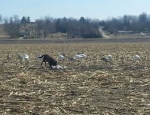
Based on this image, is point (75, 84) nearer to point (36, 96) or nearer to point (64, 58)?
point (36, 96)

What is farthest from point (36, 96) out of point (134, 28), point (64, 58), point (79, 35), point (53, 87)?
point (134, 28)

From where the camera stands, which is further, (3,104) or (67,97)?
(67,97)

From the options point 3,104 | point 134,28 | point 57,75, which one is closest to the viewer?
point 3,104

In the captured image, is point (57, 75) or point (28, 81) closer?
point (28, 81)

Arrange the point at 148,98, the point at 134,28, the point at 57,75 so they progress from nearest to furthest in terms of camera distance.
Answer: the point at 148,98 → the point at 57,75 → the point at 134,28

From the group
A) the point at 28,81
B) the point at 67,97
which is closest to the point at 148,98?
the point at 67,97

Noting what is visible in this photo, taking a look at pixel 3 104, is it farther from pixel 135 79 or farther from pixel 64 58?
pixel 64 58

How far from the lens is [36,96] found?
12234 mm

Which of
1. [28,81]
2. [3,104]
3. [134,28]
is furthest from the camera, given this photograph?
[134,28]

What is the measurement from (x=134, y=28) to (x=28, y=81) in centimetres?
10476

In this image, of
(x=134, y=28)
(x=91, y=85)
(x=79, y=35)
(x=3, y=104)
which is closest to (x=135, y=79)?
(x=91, y=85)

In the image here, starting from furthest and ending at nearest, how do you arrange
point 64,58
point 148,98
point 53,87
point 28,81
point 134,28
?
1. point 134,28
2. point 64,58
3. point 28,81
4. point 53,87
5. point 148,98

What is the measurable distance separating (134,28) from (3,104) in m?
109

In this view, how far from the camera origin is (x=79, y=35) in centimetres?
10081
